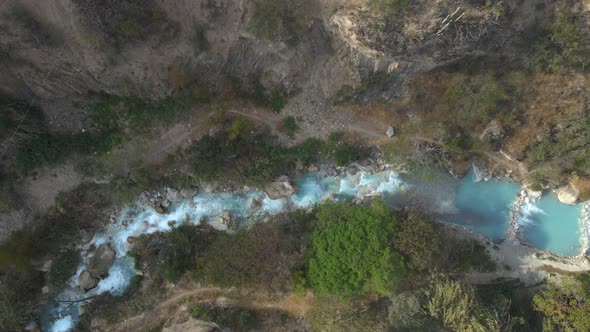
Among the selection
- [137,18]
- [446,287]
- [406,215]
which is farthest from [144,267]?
[446,287]

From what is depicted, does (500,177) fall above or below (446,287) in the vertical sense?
above

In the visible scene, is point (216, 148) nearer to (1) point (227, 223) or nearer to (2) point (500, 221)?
(1) point (227, 223)

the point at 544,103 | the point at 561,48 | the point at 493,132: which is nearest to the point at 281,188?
the point at 493,132

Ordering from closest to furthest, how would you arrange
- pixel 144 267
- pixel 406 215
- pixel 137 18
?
pixel 137 18, pixel 406 215, pixel 144 267

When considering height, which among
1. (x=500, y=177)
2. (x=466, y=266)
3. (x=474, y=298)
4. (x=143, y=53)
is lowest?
(x=474, y=298)

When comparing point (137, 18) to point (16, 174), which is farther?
point (16, 174)

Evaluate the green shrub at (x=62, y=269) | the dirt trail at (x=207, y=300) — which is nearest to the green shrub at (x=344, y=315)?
the dirt trail at (x=207, y=300)

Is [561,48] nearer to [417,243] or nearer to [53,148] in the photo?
[417,243]

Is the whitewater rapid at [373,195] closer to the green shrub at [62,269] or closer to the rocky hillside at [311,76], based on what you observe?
the green shrub at [62,269]
